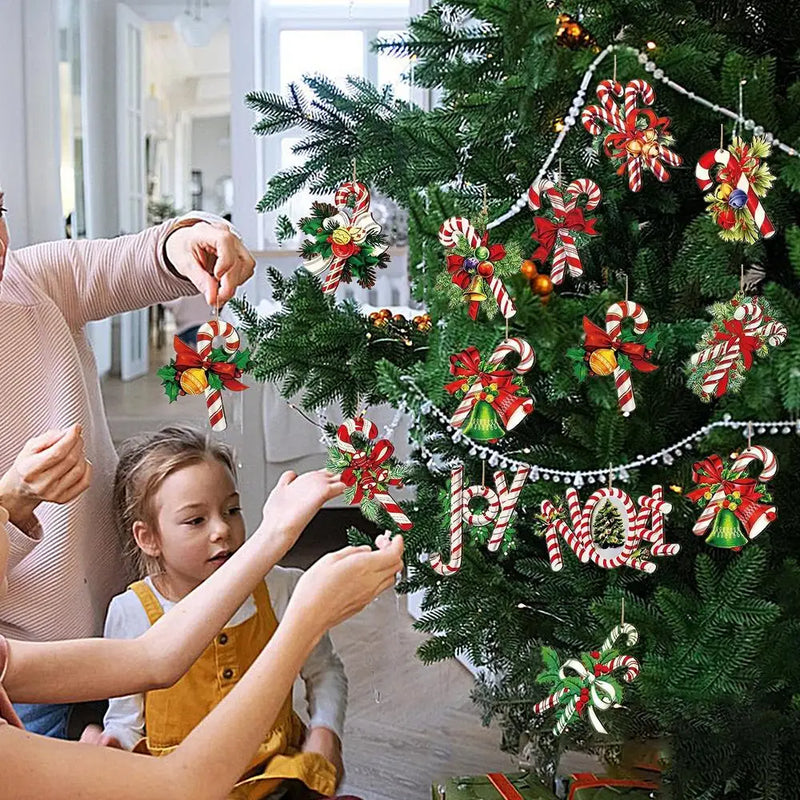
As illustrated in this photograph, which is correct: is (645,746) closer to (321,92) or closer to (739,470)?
(739,470)

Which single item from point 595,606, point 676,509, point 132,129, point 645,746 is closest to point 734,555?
point 676,509

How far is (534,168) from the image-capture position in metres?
1.31

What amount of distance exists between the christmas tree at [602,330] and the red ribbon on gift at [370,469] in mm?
65

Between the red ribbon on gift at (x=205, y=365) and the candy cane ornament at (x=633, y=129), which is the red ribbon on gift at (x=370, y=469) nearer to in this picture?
the red ribbon on gift at (x=205, y=365)

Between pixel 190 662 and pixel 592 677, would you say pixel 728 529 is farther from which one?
pixel 190 662

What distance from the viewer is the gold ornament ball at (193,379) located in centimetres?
127

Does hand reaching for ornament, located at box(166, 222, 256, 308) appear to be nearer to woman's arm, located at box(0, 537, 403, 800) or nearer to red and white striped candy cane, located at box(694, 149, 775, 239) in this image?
woman's arm, located at box(0, 537, 403, 800)

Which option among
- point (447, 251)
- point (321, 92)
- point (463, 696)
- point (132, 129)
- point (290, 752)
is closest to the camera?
point (447, 251)

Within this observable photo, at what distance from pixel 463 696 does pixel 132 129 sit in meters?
5.22

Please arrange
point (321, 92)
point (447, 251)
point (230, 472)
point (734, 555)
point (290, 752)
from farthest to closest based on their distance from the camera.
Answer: point (230, 472)
point (290, 752)
point (321, 92)
point (734, 555)
point (447, 251)

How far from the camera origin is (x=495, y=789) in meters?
1.71

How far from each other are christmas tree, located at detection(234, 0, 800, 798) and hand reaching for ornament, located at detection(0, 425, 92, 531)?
25 cm

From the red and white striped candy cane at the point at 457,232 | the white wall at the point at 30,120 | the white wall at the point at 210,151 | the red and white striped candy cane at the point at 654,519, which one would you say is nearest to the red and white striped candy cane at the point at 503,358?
the red and white striped candy cane at the point at 457,232

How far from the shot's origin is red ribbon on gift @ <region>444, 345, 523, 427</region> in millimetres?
1135
